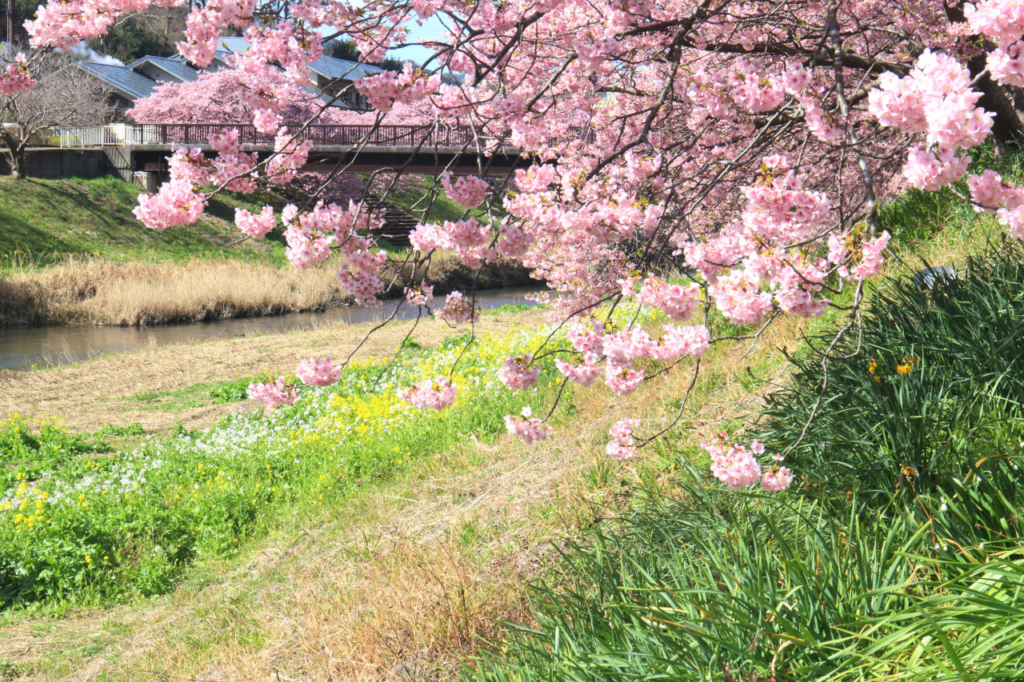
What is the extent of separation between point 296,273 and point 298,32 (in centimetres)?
2154

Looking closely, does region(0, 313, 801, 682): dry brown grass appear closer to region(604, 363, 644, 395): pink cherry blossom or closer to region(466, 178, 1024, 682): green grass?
region(466, 178, 1024, 682): green grass

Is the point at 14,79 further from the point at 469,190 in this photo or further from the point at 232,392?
the point at 232,392

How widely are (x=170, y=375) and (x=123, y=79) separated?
133ft

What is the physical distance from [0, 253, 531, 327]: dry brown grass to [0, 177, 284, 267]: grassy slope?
5.35 ft

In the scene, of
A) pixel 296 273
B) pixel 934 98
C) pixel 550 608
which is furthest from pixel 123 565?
pixel 296 273

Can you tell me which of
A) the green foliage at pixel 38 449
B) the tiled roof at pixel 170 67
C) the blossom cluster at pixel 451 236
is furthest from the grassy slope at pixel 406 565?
the tiled roof at pixel 170 67

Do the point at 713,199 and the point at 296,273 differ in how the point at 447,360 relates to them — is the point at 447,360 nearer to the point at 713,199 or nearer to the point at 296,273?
the point at 713,199

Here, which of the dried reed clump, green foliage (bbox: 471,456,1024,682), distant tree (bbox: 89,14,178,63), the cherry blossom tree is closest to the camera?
green foliage (bbox: 471,456,1024,682)

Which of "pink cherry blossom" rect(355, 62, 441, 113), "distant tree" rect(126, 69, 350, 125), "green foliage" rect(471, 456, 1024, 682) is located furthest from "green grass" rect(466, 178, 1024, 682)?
"distant tree" rect(126, 69, 350, 125)

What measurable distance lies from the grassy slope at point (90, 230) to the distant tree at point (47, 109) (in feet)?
5.12

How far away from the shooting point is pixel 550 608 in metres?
3.41

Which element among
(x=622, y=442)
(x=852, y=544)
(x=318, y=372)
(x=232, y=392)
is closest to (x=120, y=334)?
(x=232, y=392)

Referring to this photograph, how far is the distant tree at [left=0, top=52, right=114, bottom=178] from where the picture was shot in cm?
2995

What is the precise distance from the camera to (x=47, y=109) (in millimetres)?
31469
